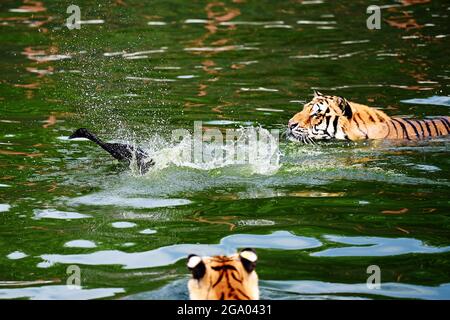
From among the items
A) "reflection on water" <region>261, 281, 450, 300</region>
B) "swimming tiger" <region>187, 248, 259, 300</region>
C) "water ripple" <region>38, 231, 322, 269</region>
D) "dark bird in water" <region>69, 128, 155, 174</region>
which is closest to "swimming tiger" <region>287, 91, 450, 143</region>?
"dark bird in water" <region>69, 128, 155, 174</region>

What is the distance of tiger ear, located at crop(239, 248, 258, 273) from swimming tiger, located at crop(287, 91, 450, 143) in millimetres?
5799

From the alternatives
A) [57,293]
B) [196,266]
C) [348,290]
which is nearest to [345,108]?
[348,290]

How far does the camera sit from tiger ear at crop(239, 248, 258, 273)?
4766mm

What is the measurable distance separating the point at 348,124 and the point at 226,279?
20.0ft

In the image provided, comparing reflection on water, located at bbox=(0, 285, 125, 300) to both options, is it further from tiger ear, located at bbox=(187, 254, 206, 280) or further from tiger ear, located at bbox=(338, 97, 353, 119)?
tiger ear, located at bbox=(338, 97, 353, 119)

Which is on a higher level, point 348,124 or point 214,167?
point 348,124

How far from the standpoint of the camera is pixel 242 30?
17.9m

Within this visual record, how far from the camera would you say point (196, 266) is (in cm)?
470

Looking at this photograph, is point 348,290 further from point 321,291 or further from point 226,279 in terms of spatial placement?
point 226,279

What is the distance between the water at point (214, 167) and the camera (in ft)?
21.7
